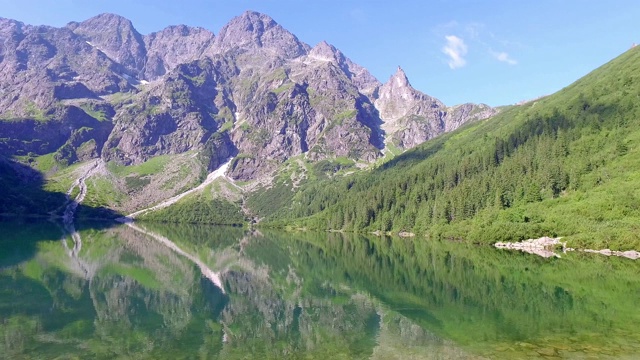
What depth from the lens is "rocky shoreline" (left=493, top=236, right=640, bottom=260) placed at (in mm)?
82525

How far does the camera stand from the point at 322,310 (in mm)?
41094

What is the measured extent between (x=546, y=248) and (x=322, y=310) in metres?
77.1

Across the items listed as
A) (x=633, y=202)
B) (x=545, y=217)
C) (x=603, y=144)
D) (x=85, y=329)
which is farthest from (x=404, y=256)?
(x=603, y=144)

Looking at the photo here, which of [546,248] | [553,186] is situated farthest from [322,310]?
[553,186]

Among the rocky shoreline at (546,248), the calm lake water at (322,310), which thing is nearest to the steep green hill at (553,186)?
the rocky shoreline at (546,248)

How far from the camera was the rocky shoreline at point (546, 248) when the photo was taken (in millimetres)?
82525

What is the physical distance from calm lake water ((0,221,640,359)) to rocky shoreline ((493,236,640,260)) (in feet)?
36.4

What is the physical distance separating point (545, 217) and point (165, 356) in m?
109

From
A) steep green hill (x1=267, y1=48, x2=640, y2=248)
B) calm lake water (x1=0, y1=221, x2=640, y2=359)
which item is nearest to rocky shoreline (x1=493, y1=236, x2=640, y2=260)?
steep green hill (x1=267, y1=48, x2=640, y2=248)

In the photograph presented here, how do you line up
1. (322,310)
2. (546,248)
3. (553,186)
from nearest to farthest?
(322,310) → (546,248) → (553,186)

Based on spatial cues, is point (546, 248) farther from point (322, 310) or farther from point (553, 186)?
point (322, 310)

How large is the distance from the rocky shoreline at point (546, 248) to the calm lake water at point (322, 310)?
11.1 m

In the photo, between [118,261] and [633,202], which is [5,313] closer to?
[118,261]

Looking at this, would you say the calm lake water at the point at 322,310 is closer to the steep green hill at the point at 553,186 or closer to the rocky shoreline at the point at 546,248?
the rocky shoreline at the point at 546,248
